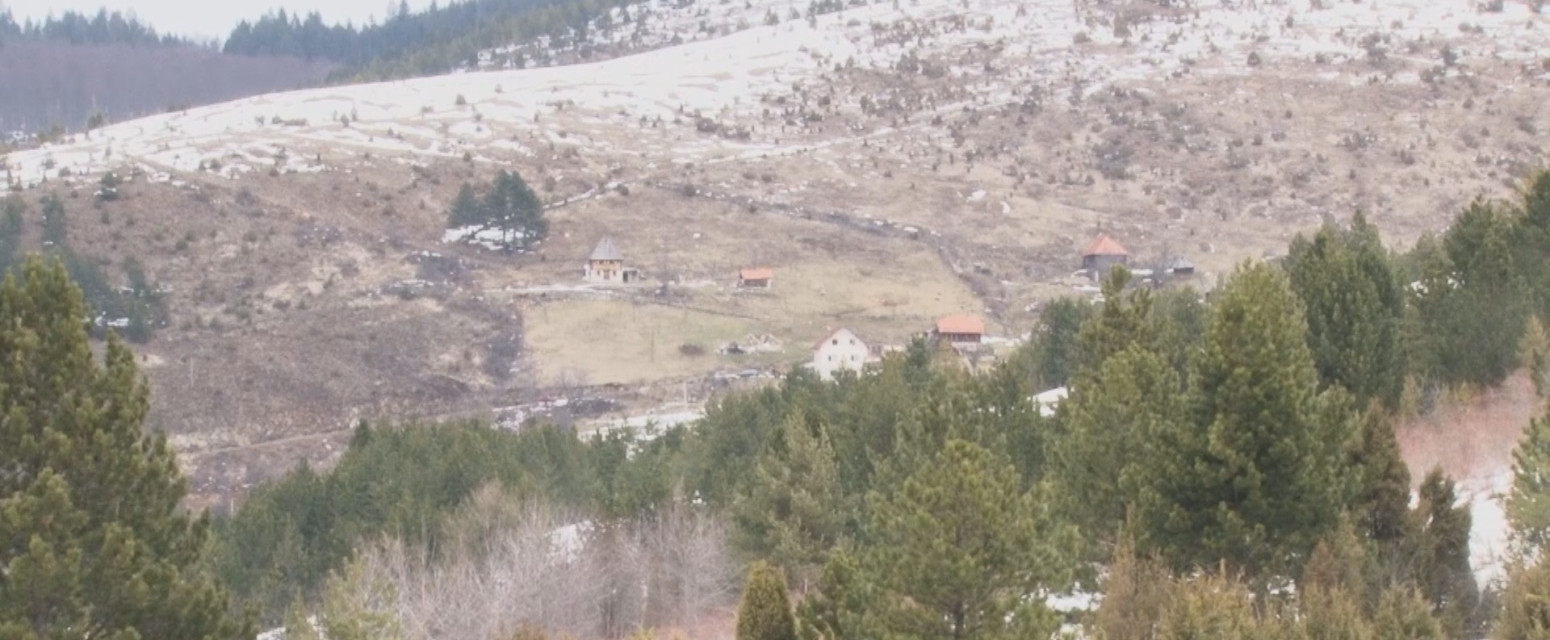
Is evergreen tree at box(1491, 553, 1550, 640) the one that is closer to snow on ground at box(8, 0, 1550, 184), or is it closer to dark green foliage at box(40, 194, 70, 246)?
dark green foliage at box(40, 194, 70, 246)

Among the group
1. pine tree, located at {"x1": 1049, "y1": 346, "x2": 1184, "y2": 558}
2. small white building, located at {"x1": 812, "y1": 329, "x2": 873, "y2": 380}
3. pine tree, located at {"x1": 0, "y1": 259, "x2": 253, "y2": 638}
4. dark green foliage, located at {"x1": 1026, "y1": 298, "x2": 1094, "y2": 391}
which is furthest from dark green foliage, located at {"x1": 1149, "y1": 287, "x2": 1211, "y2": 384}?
small white building, located at {"x1": 812, "y1": 329, "x2": 873, "y2": 380}

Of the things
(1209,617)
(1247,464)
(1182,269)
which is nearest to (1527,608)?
(1209,617)

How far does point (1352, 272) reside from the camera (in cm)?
2559

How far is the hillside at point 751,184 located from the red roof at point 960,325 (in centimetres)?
359

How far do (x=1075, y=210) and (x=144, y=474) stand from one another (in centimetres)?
7344

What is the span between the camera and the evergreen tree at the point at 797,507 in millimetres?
26078

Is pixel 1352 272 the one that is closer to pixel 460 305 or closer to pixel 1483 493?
pixel 1483 493

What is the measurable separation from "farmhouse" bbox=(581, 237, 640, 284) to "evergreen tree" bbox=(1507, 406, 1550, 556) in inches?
2353

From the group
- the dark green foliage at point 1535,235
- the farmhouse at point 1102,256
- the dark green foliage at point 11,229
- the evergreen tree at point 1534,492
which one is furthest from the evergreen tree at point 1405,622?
the dark green foliage at point 11,229

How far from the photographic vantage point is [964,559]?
12.8m

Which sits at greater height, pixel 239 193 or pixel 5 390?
pixel 5 390

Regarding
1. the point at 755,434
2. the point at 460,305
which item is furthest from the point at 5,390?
the point at 460,305

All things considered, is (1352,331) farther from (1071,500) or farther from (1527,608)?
(1527,608)

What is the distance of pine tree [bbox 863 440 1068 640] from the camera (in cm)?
1297
